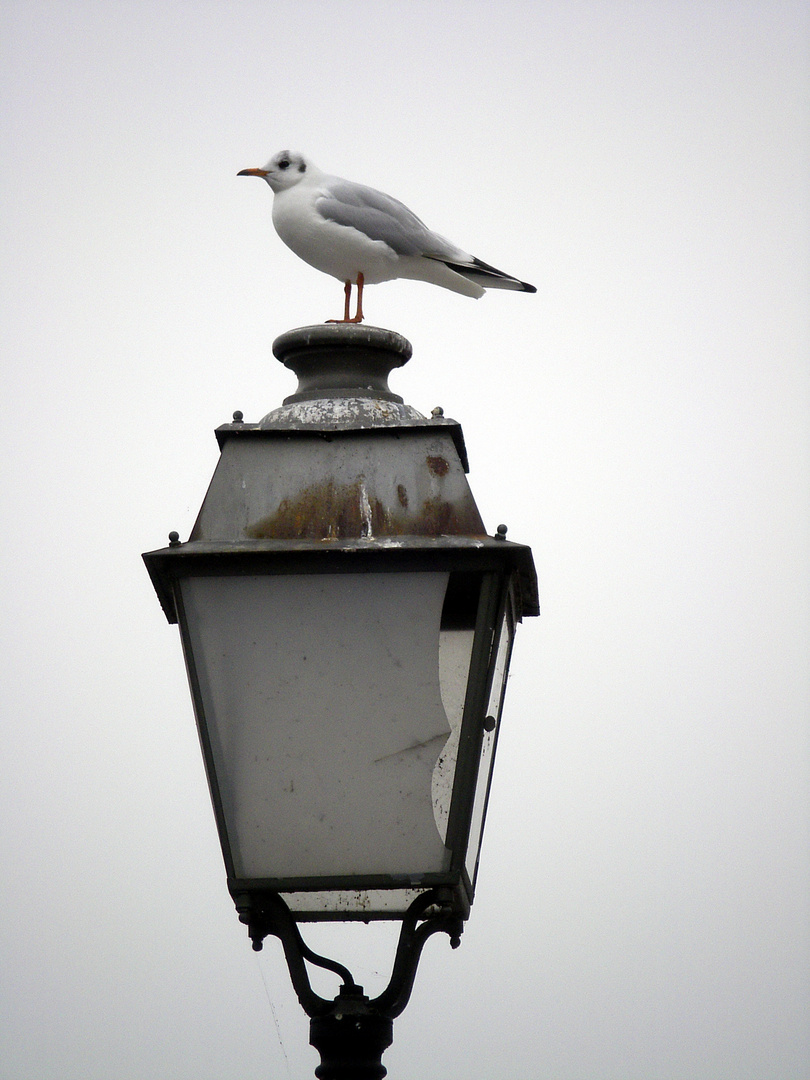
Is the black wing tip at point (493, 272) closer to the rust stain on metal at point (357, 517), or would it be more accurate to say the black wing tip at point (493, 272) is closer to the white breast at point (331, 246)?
the white breast at point (331, 246)

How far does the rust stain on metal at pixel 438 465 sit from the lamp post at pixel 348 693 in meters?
0.01

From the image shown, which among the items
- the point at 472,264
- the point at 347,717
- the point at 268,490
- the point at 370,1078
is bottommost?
Answer: the point at 370,1078

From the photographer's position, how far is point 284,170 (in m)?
4.25

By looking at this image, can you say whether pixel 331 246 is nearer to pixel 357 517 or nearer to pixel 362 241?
pixel 362 241

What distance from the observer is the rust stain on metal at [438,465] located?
8.14 ft

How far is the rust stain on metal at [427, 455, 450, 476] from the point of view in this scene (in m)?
2.48

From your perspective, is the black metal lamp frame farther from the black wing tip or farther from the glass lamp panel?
the black wing tip

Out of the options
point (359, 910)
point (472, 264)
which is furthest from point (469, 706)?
point (472, 264)

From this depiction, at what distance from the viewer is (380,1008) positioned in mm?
2211

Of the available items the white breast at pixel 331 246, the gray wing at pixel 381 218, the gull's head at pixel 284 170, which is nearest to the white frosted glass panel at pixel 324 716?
the white breast at pixel 331 246

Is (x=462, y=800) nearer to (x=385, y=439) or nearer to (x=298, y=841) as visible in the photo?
(x=298, y=841)

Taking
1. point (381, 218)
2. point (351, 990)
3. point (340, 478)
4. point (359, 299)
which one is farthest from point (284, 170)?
point (351, 990)

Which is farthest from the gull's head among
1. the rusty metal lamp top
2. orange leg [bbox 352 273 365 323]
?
the rusty metal lamp top

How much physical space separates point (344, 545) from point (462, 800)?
19.9 inches
